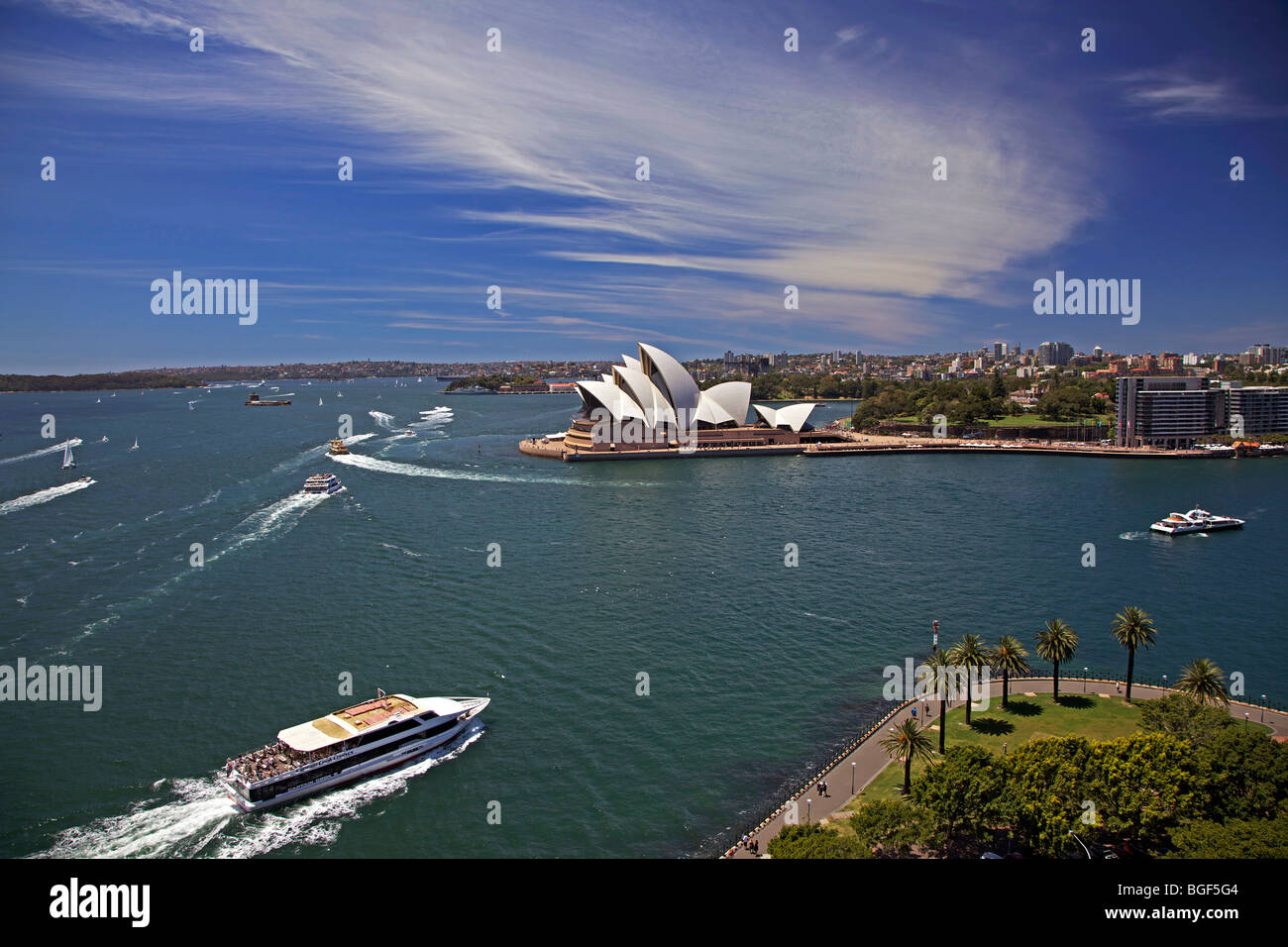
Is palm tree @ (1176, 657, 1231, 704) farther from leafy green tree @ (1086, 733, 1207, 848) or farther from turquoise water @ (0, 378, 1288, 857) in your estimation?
turquoise water @ (0, 378, 1288, 857)

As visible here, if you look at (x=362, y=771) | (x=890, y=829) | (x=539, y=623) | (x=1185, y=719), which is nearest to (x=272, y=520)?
(x=539, y=623)

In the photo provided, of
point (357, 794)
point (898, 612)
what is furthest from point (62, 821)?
point (898, 612)

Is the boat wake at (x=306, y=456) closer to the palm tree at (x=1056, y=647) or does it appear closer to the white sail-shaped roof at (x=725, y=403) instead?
the white sail-shaped roof at (x=725, y=403)

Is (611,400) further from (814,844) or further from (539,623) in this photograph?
(814,844)

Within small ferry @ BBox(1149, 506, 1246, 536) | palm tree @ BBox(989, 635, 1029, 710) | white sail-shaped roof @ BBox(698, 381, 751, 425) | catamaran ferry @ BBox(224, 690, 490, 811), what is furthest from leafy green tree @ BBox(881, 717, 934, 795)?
white sail-shaped roof @ BBox(698, 381, 751, 425)
